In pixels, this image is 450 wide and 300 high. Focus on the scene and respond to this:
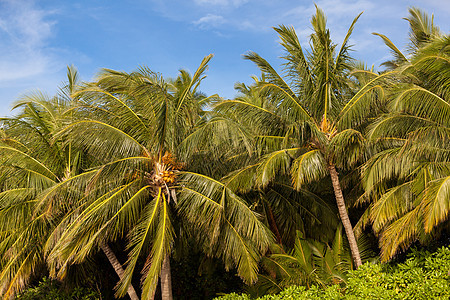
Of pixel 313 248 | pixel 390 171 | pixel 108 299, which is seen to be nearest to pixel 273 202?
pixel 313 248

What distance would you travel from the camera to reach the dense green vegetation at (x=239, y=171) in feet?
29.7

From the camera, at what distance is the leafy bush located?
12.8 m

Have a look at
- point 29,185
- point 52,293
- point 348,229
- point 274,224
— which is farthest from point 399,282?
point 52,293

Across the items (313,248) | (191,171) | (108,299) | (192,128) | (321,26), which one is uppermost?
(321,26)

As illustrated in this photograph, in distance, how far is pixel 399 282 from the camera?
918 centimetres

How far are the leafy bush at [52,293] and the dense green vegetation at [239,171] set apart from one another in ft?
1.10

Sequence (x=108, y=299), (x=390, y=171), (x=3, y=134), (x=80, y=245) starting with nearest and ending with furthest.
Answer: (x=80, y=245)
(x=390, y=171)
(x=3, y=134)
(x=108, y=299)

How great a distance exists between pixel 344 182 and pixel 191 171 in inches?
173

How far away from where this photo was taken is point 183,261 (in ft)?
50.9

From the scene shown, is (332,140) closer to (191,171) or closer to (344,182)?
(344,182)

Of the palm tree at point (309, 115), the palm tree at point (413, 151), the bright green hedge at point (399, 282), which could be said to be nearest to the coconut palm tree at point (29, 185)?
the palm tree at point (309, 115)

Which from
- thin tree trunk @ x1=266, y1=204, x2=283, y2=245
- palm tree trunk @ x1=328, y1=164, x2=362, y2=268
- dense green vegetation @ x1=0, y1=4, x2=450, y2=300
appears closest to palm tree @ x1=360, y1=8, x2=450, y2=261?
dense green vegetation @ x1=0, y1=4, x2=450, y2=300

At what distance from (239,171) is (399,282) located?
4673 millimetres

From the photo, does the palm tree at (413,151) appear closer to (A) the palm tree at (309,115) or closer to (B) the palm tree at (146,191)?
(A) the palm tree at (309,115)
